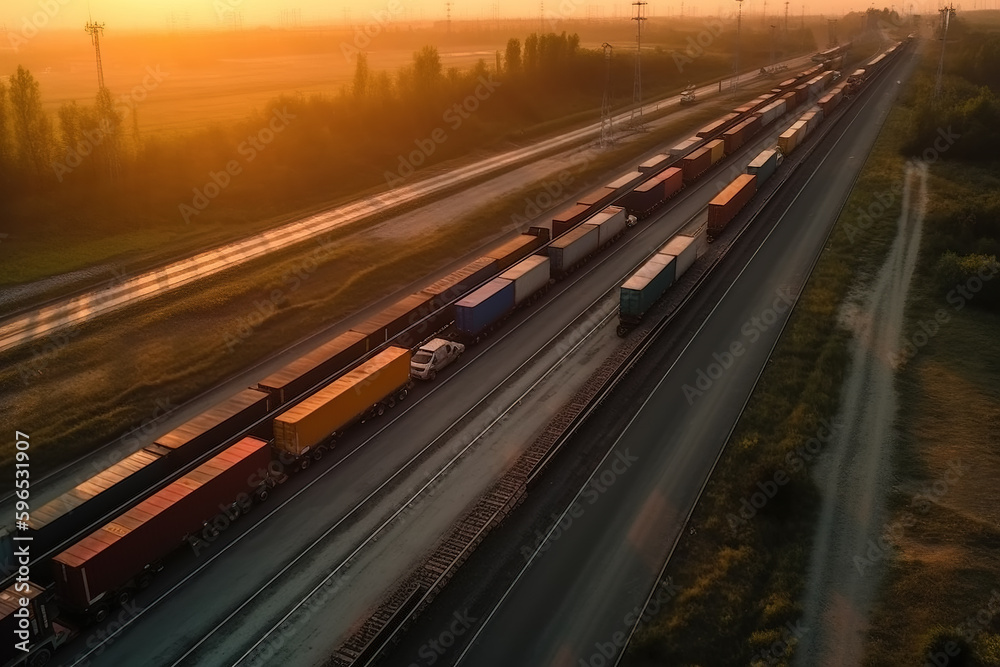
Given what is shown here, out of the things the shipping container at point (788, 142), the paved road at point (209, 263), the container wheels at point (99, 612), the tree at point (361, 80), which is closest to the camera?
the container wheels at point (99, 612)

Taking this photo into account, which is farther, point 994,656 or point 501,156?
point 501,156

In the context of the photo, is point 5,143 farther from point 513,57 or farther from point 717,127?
point 513,57

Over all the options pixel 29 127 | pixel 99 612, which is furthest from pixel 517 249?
pixel 29 127

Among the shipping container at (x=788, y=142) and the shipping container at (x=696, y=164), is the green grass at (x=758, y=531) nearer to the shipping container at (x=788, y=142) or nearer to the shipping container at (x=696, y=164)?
the shipping container at (x=696, y=164)

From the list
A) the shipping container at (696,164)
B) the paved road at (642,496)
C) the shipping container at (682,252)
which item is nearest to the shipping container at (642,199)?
the shipping container at (696,164)

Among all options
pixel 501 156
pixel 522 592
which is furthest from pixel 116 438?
pixel 501 156

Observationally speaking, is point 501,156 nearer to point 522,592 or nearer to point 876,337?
point 876,337
